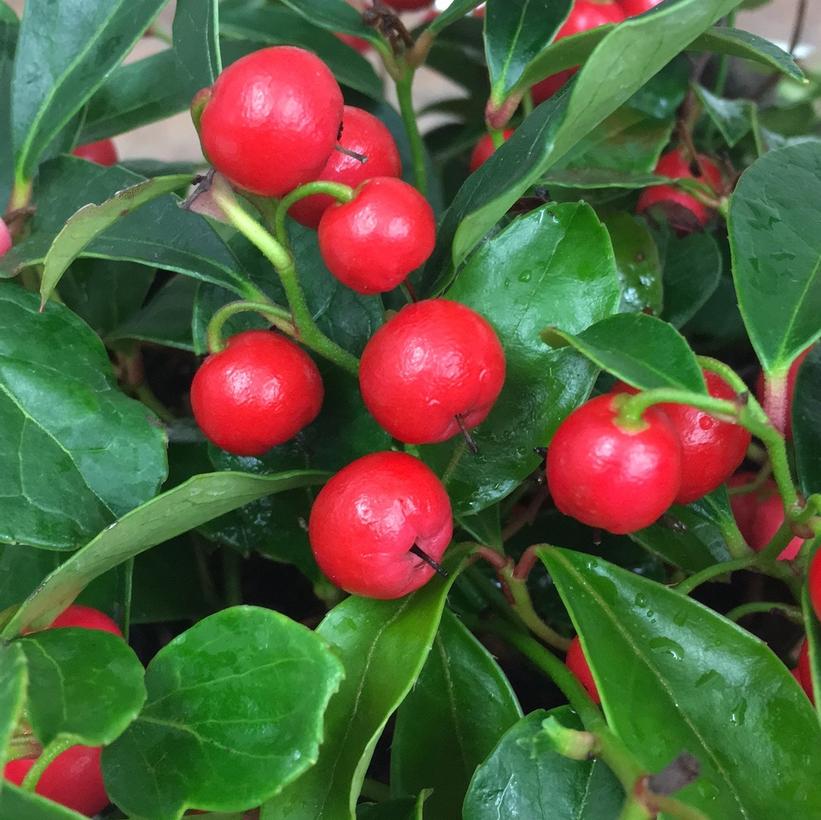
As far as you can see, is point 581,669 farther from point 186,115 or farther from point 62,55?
point 186,115

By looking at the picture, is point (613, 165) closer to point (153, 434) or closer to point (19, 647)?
point (153, 434)

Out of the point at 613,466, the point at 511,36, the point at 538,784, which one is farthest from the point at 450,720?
the point at 511,36

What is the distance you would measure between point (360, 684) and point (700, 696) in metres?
0.14

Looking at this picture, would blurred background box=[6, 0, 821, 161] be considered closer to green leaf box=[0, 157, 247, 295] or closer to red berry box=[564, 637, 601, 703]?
green leaf box=[0, 157, 247, 295]

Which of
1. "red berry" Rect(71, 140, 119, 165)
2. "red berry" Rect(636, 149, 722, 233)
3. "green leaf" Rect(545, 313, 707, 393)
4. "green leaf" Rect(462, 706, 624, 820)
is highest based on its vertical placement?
"green leaf" Rect(545, 313, 707, 393)

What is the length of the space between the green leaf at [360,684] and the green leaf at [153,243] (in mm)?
168

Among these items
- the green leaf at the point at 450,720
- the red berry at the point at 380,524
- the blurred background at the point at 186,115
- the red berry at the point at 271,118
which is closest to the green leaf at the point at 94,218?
the red berry at the point at 271,118

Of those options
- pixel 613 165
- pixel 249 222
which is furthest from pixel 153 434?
pixel 613 165

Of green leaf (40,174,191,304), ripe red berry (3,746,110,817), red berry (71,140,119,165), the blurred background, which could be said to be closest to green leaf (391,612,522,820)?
ripe red berry (3,746,110,817)

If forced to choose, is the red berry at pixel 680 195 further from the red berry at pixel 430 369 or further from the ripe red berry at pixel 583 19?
the red berry at pixel 430 369

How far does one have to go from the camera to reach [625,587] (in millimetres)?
414

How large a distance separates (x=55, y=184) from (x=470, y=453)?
282 mm

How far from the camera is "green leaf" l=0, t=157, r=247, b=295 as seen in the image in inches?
17.4

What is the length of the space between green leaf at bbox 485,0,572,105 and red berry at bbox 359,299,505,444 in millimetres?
202
